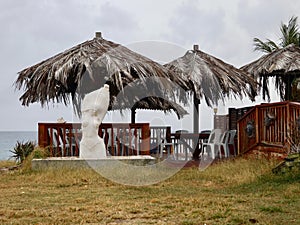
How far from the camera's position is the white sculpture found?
9.55 meters

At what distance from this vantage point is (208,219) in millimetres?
4805

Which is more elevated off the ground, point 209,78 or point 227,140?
point 209,78

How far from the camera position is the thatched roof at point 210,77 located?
11865mm

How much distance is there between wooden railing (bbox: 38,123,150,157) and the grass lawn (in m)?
1.35

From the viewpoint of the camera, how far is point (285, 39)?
1628 centimetres

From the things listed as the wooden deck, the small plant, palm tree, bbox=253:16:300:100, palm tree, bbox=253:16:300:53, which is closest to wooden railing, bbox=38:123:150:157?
the wooden deck

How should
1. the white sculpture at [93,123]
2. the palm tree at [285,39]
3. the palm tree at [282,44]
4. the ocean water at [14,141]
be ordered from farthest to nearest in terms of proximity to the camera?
the palm tree at [285,39], the palm tree at [282,44], the ocean water at [14,141], the white sculpture at [93,123]

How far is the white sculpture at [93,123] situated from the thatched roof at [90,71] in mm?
852

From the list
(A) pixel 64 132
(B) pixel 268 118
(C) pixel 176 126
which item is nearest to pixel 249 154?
(B) pixel 268 118

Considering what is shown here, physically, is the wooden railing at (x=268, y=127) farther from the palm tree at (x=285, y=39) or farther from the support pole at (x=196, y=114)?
the palm tree at (x=285, y=39)

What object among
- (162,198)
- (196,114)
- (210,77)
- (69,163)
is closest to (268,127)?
(210,77)

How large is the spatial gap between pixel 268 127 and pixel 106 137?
3479mm

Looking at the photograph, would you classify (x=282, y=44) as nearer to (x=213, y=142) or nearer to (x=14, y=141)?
(x=213, y=142)

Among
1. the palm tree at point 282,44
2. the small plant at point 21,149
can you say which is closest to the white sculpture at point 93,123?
the small plant at point 21,149
